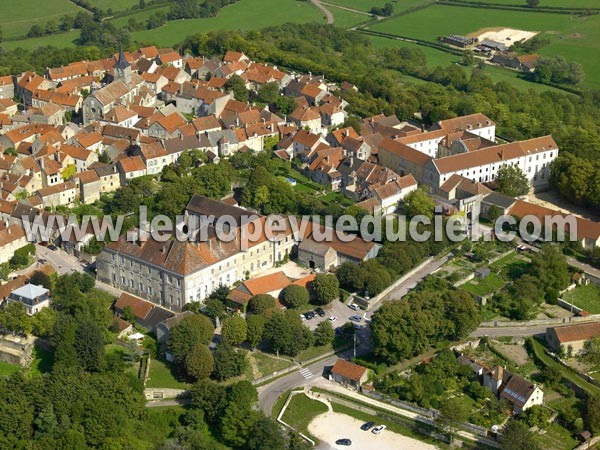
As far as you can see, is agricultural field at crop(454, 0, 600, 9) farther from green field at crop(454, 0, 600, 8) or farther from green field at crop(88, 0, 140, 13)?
green field at crop(88, 0, 140, 13)

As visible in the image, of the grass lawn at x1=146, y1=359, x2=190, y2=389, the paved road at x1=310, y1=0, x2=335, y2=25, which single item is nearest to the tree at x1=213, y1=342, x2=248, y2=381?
the grass lawn at x1=146, y1=359, x2=190, y2=389

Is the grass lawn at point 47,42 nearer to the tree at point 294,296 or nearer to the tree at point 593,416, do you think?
the tree at point 294,296

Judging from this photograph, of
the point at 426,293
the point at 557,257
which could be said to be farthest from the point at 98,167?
the point at 557,257

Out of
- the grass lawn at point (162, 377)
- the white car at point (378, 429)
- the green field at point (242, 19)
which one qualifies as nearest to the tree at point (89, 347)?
the grass lawn at point (162, 377)

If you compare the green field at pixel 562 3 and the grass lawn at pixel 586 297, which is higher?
the green field at pixel 562 3

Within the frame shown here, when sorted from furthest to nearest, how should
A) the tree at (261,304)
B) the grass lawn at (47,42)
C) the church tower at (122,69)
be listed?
the grass lawn at (47,42)
the church tower at (122,69)
the tree at (261,304)

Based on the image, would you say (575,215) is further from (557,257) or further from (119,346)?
(119,346)
